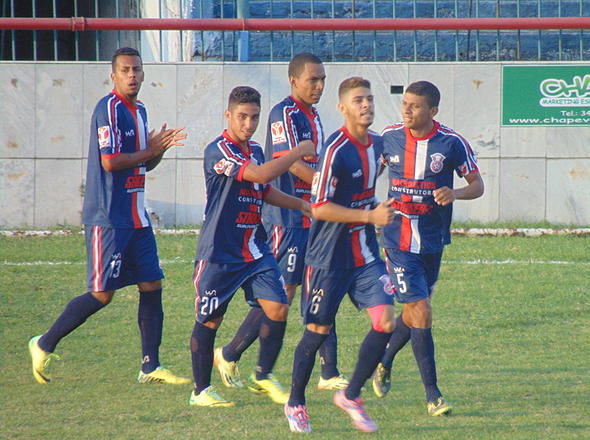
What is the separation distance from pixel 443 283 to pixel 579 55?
19.6ft

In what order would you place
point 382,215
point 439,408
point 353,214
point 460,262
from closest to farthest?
point 382,215, point 353,214, point 439,408, point 460,262

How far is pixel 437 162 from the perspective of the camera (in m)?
6.52

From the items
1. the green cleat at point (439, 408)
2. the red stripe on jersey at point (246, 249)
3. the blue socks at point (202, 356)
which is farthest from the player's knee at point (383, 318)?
the blue socks at point (202, 356)

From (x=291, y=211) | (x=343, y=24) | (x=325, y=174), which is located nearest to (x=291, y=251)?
(x=291, y=211)

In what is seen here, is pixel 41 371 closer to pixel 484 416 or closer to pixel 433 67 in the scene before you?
pixel 484 416

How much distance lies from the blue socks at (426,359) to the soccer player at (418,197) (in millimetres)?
13

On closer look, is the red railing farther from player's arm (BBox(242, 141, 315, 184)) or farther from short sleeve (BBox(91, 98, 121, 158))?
player's arm (BBox(242, 141, 315, 184))

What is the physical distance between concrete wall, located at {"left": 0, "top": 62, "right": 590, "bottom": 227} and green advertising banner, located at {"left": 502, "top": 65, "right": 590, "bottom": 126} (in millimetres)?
127

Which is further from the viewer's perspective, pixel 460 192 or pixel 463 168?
pixel 463 168

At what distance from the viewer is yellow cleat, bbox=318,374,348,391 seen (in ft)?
22.4

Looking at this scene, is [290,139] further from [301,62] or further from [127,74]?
[127,74]

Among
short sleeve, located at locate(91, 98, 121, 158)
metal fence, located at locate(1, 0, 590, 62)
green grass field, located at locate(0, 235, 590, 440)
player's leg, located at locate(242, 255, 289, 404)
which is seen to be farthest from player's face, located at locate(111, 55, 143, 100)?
metal fence, located at locate(1, 0, 590, 62)

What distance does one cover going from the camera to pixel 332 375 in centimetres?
689

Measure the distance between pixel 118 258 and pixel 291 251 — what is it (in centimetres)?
127
